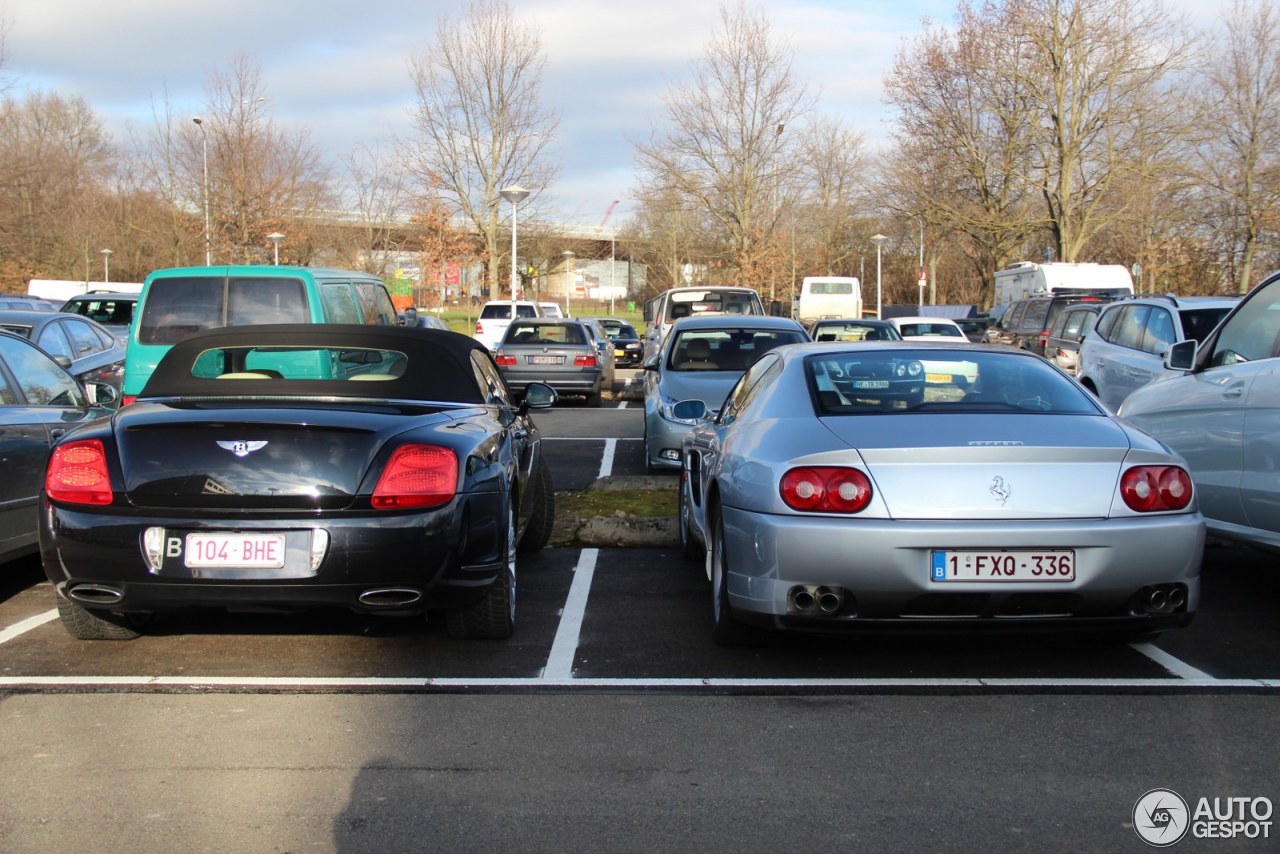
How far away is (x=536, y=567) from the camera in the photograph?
719cm

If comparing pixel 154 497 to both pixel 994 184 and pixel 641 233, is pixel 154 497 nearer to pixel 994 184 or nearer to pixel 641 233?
pixel 994 184

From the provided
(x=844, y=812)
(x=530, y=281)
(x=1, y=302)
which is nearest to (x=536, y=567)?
(x=844, y=812)

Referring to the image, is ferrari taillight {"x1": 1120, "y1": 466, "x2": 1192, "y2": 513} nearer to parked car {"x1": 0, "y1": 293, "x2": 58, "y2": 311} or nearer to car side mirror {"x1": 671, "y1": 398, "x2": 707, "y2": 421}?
car side mirror {"x1": 671, "y1": 398, "x2": 707, "y2": 421}

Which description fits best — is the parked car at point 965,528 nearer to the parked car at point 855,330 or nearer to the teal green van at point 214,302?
the teal green van at point 214,302

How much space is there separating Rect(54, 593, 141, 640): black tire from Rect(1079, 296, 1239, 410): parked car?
9461 millimetres

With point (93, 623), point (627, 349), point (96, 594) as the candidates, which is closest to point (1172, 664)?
point (96, 594)

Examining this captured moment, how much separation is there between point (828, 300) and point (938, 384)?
3694 cm

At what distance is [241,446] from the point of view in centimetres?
468

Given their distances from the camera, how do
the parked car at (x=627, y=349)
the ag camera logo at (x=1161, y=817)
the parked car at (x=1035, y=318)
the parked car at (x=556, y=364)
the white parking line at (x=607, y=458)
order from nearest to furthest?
the ag camera logo at (x=1161, y=817), the white parking line at (x=607, y=458), the parked car at (x=556, y=364), the parked car at (x=1035, y=318), the parked car at (x=627, y=349)

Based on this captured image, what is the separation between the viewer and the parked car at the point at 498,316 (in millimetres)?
30172

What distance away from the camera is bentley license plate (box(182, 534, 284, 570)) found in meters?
4.59

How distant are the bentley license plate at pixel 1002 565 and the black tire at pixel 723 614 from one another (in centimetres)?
98

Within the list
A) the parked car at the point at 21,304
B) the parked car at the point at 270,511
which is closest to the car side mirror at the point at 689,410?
the parked car at the point at 270,511

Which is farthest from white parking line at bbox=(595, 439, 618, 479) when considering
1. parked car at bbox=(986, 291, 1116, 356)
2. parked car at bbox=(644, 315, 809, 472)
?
parked car at bbox=(986, 291, 1116, 356)
